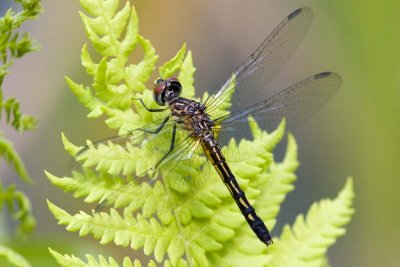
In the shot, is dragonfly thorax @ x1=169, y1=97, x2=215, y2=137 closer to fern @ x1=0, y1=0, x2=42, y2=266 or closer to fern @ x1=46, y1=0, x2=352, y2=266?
fern @ x1=46, y1=0, x2=352, y2=266

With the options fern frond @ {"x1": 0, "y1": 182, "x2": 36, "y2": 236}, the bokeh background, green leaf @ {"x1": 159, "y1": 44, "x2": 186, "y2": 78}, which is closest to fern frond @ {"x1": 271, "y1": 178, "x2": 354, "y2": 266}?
green leaf @ {"x1": 159, "y1": 44, "x2": 186, "y2": 78}

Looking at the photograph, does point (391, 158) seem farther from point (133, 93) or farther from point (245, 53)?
point (133, 93)

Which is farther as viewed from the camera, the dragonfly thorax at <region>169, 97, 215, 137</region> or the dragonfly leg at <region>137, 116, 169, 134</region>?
the dragonfly thorax at <region>169, 97, 215, 137</region>

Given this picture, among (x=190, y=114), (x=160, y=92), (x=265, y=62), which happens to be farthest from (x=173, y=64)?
(x=265, y=62)

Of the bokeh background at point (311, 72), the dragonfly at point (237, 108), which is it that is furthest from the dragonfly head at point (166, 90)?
the bokeh background at point (311, 72)

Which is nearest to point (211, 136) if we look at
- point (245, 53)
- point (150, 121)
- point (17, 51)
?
point (150, 121)
